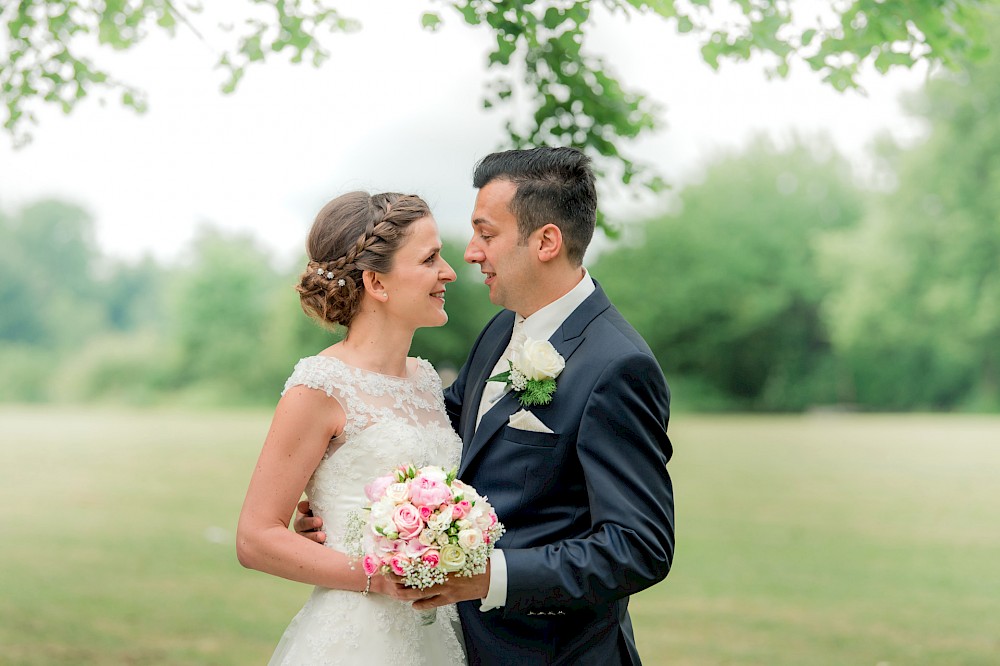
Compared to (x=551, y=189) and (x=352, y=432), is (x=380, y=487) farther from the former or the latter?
(x=551, y=189)

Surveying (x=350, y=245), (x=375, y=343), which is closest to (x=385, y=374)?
(x=375, y=343)

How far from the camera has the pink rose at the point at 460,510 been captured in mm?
2510

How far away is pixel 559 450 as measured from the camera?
2.83 m

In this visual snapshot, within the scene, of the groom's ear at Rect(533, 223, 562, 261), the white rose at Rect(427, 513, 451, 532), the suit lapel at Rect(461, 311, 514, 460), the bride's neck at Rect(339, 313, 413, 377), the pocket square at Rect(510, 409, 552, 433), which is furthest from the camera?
the bride's neck at Rect(339, 313, 413, 377)

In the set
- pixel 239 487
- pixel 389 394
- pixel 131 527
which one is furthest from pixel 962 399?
pixel 389 394

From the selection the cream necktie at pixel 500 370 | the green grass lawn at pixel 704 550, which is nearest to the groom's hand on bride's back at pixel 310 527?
the cream necktie at pixel 500 370

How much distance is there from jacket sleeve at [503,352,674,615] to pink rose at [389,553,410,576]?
29 centimetres

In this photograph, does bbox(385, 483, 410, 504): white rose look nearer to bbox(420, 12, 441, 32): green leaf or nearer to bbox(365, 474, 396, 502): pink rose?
bbox(365, 474, 396, 502): pink rose

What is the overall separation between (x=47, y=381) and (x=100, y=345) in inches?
91.4

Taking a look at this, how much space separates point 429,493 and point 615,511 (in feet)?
1.64

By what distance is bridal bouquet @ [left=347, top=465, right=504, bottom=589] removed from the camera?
2.48m

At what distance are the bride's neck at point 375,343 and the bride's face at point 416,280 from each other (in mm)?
70

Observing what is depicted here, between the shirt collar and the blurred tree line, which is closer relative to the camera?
the shirt collar

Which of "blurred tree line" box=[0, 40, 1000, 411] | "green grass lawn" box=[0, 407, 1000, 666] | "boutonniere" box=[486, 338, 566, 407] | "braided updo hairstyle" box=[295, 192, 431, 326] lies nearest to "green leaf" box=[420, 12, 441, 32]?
"braided updo hairstyle" box=[295, 192, 431, 326]
